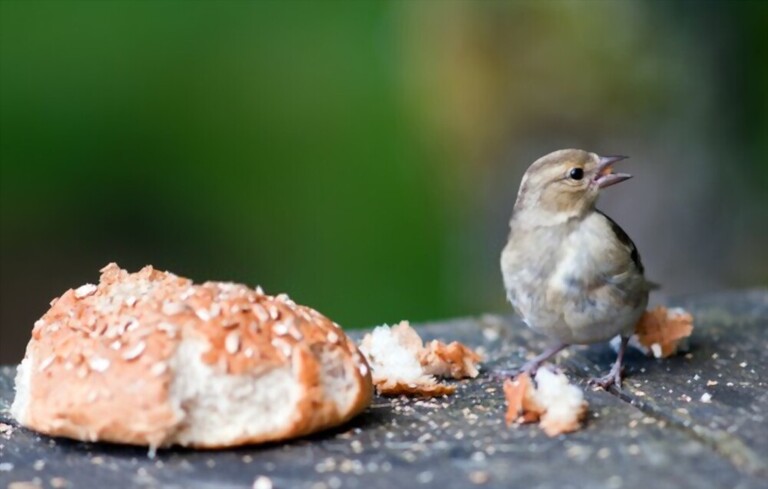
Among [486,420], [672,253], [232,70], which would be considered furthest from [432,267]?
[486,420]

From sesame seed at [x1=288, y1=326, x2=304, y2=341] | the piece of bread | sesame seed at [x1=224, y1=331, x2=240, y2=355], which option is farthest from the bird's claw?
sesame seed at [x1=224, y1=331, x2=240, y2=355]

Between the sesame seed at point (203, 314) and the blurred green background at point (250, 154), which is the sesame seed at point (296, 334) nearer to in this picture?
the sesame seed at point (203, 314)

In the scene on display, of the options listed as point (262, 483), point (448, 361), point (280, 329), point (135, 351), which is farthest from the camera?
point (448, 361)

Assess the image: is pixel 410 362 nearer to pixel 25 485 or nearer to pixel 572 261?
pixel 572 261

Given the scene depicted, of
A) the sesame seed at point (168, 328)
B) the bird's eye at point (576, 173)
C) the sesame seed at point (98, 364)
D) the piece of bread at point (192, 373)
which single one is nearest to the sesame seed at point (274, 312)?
the piece of bread at point (192, 373)

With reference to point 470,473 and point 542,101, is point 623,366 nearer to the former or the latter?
point 470,473

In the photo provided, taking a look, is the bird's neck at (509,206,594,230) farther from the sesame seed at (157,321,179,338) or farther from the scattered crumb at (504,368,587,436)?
the sesame seed at (157,321,179,338)

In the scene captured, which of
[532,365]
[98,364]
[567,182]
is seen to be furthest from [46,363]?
[567,182]
